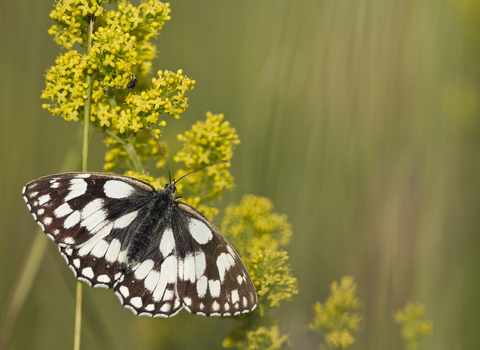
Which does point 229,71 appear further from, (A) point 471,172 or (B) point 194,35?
(A) point 471,172

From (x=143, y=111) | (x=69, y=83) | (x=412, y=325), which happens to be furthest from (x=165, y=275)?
(x=412, y=325)

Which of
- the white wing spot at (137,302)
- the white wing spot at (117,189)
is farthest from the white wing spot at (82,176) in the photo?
the white wing spot at (137,302)

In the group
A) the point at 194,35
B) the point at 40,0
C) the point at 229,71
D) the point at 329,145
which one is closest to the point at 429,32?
the point at 329,145

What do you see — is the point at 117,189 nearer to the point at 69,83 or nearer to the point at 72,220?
the point at 72,220

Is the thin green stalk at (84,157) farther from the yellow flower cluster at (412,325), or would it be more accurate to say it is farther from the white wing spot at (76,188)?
the yellow flower cluster at (412,325)

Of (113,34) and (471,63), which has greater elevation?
(471,63)

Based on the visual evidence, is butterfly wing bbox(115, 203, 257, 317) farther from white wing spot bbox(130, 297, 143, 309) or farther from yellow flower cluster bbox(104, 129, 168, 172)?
yellow flower cluster bbox(104, 129, 168, 172)
